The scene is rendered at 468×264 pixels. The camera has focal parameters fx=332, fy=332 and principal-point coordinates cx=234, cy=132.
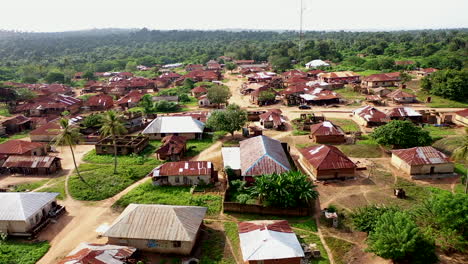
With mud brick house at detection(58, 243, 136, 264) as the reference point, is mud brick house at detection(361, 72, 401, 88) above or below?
above

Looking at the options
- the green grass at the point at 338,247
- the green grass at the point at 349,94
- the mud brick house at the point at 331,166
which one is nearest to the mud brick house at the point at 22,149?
the mud brick house at the point at 331,166

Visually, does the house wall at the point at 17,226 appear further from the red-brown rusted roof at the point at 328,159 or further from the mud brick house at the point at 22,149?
the red-brown rusted roof at the point at 328,159

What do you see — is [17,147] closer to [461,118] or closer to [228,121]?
[228,121]

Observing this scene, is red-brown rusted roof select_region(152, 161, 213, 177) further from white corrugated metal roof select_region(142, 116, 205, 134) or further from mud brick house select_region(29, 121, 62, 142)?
mud brick house select_region(29, 121, 62, 142)

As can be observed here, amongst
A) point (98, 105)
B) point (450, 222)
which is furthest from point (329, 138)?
point (98, 105)

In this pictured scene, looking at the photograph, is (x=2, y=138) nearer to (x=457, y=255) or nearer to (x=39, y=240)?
(x=39, y=240)

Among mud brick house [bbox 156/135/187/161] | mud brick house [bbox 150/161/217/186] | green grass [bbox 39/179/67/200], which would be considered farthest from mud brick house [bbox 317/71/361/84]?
green grass [bbox 39/179/67/200]
